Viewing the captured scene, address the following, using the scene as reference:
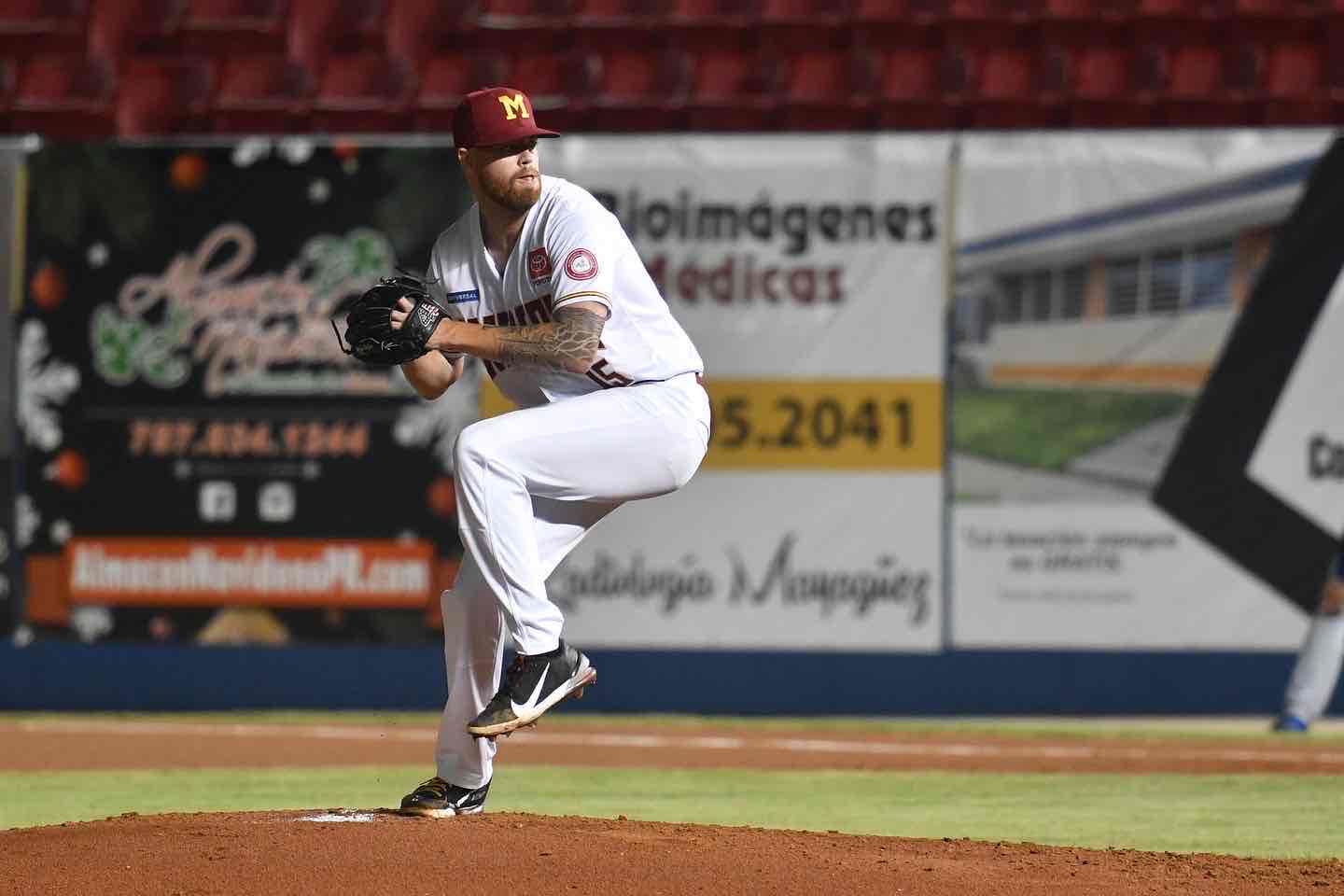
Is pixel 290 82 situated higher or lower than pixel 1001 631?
higher

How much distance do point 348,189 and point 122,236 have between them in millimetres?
1318

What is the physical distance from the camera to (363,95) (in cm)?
1249

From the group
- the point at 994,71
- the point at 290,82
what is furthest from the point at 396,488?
the point at 994,71

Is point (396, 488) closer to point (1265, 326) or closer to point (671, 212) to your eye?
point (671, 212)

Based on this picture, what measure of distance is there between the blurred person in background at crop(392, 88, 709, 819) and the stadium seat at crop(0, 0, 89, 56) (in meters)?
7.91

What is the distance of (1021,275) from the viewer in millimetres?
10883

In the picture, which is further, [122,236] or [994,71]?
[994,71]

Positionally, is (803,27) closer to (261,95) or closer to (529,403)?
(261,95)

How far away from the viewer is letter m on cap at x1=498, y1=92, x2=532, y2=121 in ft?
17.6

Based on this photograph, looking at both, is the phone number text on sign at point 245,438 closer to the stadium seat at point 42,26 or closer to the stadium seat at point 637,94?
the stadium seat at point 637,94

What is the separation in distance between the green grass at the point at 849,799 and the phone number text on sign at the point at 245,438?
8.71 ft

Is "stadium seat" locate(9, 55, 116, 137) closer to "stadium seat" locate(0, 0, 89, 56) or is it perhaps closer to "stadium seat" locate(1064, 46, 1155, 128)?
"stadium seat" locate(0, 0, 89, 56)

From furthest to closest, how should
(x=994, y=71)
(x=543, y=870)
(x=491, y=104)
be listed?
1. (x=994, y=71)
2. (x=491, y=104)
3. (x=543, y=870)

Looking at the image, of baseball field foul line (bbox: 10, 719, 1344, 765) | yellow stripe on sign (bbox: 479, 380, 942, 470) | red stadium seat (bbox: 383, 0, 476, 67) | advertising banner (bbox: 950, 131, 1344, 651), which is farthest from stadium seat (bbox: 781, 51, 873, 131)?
baseball field foul line (bbox: 10, 719, 1344, 765)
